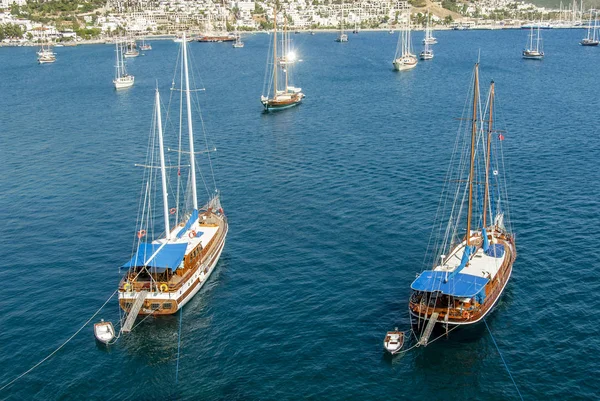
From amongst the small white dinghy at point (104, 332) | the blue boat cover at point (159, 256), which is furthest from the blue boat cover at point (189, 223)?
the small white dinghy at point (104, 332)

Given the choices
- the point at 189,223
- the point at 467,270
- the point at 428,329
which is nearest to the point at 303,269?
the point at 189,223

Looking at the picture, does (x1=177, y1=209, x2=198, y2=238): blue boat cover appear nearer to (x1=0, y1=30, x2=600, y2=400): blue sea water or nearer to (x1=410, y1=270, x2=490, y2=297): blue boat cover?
(x1=0, y1=30, x2=600, y2=400): blue sea water

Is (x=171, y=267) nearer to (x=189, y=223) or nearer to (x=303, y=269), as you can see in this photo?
(x=189, y=223)

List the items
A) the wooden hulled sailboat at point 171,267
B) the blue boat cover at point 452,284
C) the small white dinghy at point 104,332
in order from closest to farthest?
the blue boat cover at point 452,284 → the small white dinghy at point 104,332 → the wooden hulled sailboat at point 171,267

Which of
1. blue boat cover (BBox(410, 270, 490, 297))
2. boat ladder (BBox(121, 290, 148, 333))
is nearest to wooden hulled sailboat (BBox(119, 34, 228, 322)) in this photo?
boat ladder (BBox(121, 290, 148, 333))

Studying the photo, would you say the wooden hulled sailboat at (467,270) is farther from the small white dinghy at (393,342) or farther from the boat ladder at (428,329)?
the small white dinghy at (393,342)

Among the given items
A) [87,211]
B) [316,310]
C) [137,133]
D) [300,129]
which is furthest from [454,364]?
[137,133]
